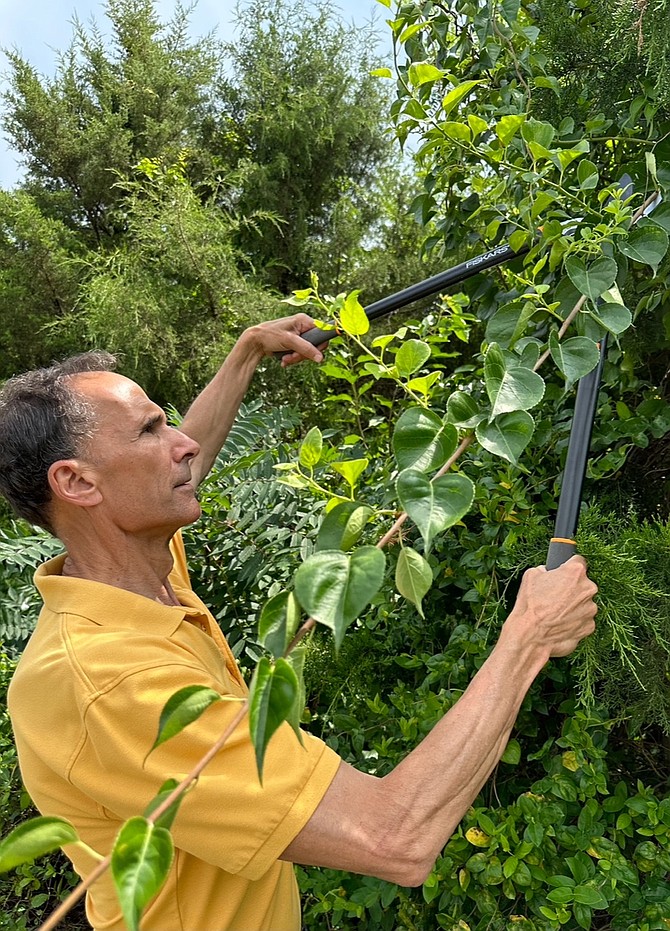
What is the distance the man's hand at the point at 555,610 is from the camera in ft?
3.49

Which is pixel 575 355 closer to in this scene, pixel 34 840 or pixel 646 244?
pixel 646 244

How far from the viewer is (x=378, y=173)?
960cm

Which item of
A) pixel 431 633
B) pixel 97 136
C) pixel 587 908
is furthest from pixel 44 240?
pixel 587 908

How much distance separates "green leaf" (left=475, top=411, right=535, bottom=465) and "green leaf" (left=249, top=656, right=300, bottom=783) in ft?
0.92

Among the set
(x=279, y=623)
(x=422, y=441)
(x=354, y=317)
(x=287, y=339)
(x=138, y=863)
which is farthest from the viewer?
(x=287, y=339)

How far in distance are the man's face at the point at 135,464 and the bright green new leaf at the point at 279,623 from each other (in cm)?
82

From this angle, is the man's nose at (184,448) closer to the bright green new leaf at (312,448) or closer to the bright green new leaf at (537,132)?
the bright green new leaf at (312,448)

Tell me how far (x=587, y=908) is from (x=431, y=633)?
1.78 ft

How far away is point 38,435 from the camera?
138cm

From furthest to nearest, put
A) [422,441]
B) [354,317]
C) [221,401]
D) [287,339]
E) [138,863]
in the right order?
[221,401]
[287,339]
[354,317]
[422,441]
[138,863]

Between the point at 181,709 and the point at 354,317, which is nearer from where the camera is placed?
the point at 181,709

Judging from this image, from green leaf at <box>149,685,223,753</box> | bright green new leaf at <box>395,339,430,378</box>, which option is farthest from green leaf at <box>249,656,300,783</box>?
bright green new leaf at <box>395,339,430,378</box>

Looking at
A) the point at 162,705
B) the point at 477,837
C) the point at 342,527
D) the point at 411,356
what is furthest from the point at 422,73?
the point at 477,837

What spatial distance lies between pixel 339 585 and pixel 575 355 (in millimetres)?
407
